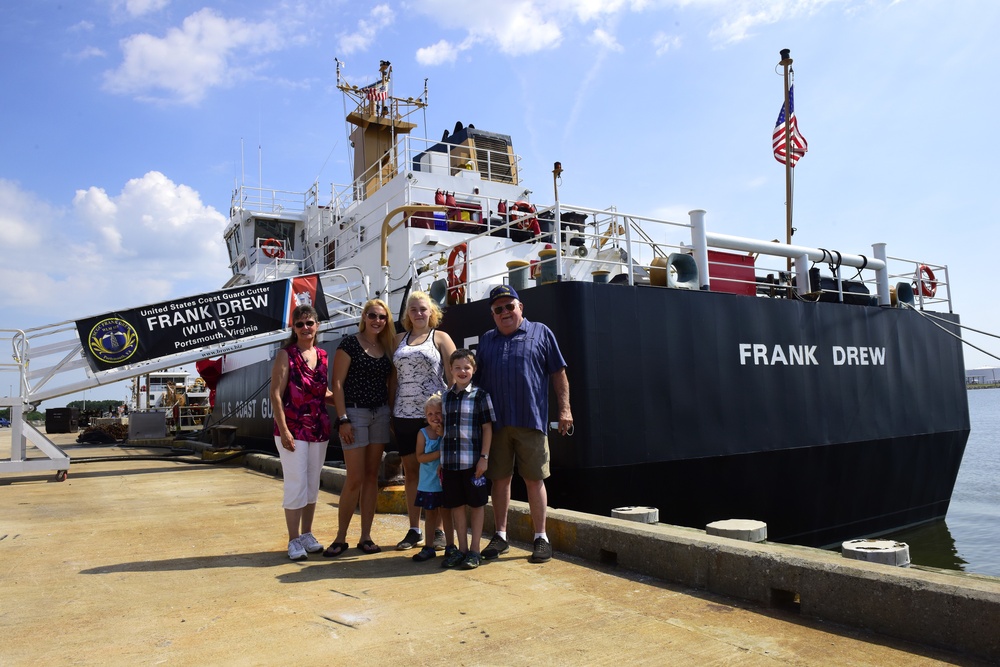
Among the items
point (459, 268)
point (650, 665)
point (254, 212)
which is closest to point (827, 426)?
point (459, 268)

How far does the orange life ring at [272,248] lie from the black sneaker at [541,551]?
14494 millimetres

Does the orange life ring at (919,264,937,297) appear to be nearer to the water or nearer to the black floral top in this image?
the water

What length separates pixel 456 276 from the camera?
31.0 ft

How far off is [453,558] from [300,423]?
1252mm

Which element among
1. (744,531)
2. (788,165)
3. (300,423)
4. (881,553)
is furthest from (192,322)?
(788,165)

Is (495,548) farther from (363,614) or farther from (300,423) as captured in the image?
(300,423)

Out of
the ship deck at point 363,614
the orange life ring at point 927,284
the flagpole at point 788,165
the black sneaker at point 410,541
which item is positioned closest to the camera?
the ship deck at point 363,614

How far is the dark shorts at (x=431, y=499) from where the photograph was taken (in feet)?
13.8

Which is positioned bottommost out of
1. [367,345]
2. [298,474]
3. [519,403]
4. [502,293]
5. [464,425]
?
[298,474]

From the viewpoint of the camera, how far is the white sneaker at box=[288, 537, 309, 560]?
4.37 meters

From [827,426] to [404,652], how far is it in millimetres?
7122

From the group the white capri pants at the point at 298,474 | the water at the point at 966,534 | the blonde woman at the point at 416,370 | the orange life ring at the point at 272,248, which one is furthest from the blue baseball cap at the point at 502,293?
the orange life ring at the point at 272,248

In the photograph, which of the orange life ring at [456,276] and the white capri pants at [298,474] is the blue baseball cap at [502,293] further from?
the orange life ring at [456,276]

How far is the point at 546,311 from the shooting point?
22.7ft
